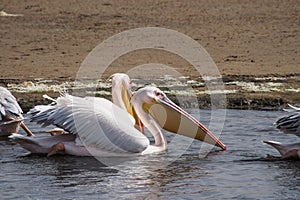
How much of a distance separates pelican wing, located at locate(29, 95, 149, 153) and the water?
0.17 meters

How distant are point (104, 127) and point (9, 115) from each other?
120cm

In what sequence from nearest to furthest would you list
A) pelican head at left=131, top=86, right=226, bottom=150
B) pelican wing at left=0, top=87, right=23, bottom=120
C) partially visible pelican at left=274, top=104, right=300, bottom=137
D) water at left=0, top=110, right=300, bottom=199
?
water at left=0, top=110, right=300, bottom=199 → partially visible pelican at left=274, top=104, right=300, bottom=137 → pelican head at left=131, top=86, right=226, bottom=150 → pelican wing at left=0, top=87, right=23, bottom=120

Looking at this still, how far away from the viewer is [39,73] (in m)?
11.5

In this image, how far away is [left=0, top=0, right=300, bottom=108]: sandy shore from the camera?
1148 centimetres

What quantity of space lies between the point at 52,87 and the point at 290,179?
4.84 meters

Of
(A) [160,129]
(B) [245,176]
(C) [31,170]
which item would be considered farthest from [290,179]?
(C) [31,170]

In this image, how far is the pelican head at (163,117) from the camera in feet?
24.1

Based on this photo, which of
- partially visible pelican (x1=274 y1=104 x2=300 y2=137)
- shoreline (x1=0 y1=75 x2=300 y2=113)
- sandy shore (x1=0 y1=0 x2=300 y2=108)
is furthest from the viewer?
sandy shore (x1=0 y1=0 x2=300 y2=108)

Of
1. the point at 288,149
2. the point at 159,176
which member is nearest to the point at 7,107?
the point at 159,176

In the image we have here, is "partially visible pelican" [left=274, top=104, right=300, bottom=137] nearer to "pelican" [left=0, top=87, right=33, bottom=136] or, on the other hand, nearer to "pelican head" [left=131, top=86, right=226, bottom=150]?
"pelican head" [left=131, top=86, right=226, bottom=150]

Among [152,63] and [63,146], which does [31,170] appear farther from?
[152,63]

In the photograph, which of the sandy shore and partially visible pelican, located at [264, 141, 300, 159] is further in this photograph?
the sandy shore

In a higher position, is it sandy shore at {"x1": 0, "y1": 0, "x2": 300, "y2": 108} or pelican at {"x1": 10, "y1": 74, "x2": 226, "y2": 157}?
sandy shore at {"x1": 0, "y1": 0, "x2": 300, "y2": 108}

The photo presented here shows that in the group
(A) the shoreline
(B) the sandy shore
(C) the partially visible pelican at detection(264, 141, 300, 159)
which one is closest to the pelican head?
(C) the partially visible pelican at detection(264, 141, 300, 159)
